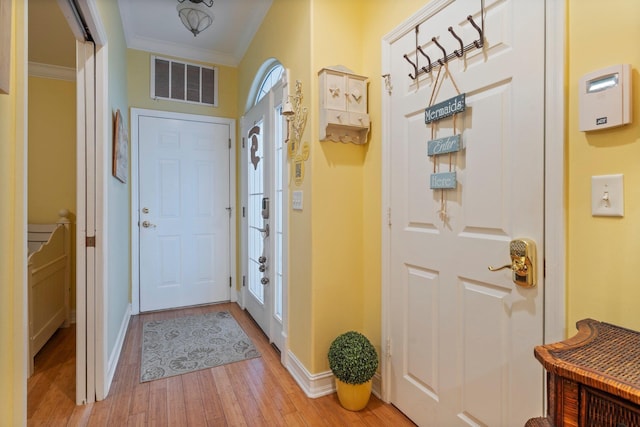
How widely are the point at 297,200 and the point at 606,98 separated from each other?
1.51m

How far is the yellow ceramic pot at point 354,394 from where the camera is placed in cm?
174

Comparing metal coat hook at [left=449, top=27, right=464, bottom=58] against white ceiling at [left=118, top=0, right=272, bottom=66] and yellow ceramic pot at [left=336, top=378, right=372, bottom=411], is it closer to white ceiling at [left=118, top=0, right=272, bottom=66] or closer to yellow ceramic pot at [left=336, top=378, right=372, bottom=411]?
yellow ceramic pot at [left=336, top=378, right=372, bottom=411]

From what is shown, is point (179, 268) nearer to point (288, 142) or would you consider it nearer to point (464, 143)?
point (288, 142)

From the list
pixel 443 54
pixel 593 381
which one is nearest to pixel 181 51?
pixel 443 54

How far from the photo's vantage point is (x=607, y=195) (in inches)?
37.0

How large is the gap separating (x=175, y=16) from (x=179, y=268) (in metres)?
2.39

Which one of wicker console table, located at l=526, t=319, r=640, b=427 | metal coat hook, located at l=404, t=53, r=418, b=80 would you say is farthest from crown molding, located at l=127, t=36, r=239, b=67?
wicker console table, located at l=526, t=319, r=640, b=427

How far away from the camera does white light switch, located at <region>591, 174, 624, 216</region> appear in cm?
92

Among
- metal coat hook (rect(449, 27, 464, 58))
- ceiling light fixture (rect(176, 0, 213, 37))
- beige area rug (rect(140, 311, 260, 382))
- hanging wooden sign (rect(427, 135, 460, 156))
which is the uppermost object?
ceiling light fixture (rect(176, 0, 213, 37))

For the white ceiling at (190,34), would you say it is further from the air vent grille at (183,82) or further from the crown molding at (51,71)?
the crown molding at (51,71)

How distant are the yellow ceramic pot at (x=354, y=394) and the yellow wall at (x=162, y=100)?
119 inches

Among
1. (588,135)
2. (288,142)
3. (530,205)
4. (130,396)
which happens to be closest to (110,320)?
(130,396)

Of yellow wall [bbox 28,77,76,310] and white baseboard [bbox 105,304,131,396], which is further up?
yellow wall [bbox 28,77,76,310]

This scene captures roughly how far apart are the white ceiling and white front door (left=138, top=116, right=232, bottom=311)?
2.36 feet
